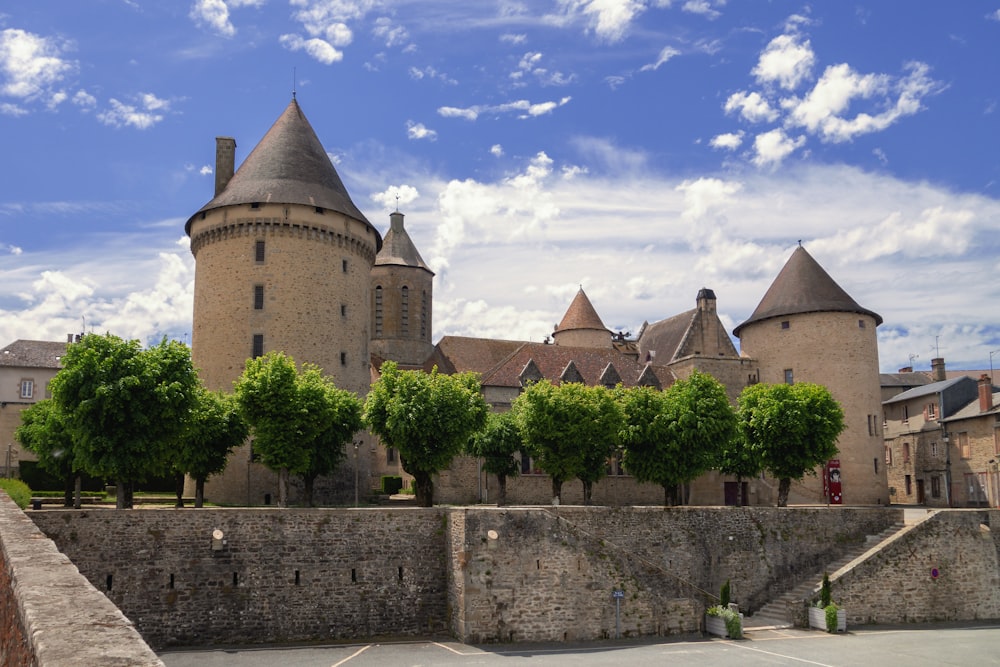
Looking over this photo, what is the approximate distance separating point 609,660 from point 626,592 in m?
4.27

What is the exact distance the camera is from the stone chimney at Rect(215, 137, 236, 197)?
170 feet

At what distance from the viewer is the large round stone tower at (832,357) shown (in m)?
54.2

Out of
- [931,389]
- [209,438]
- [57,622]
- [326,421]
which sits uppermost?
[931,389]

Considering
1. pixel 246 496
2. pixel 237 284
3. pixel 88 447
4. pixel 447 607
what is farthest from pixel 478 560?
pixel 237 284

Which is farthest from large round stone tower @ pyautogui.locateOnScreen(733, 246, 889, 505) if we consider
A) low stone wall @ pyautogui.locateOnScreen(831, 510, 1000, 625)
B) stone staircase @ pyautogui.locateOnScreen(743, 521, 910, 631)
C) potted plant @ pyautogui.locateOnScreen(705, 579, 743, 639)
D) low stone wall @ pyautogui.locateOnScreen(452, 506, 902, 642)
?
potted plant @ pyautogui.locateOnScreen(705, 579, 743, 639)

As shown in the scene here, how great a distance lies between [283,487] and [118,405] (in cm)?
1171

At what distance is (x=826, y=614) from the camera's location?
3197cm

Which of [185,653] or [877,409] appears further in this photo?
[877,409]

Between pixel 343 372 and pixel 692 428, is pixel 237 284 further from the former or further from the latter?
pixel 692 428

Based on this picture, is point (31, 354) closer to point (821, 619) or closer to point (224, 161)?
point (224, 161)

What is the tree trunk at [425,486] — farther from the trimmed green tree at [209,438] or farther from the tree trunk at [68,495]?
the tree trunk at [68,495]

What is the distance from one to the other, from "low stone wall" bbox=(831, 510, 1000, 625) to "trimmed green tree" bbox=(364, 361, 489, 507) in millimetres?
17043

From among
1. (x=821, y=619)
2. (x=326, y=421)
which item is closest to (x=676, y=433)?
(x=821, y=619)

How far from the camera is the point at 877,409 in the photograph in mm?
55625
